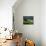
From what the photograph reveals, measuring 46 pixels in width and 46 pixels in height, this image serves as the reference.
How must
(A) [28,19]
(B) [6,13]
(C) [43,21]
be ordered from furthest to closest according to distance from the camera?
(A) [28,19], (C) [43,21], (B) [6,13]

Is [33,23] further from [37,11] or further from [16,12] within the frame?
[16,12]

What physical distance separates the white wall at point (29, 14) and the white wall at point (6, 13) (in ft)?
4.15

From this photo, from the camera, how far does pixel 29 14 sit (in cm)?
530

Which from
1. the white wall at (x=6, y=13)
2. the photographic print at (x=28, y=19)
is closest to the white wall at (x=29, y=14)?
the photographic print at (x=28, y=19)

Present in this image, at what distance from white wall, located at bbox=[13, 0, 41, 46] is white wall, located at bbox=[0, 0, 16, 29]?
1266 mm

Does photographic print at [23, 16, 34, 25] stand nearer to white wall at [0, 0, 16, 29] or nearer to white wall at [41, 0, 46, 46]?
white wall at [41, 0, 46, 46]

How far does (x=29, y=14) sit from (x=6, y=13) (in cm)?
156

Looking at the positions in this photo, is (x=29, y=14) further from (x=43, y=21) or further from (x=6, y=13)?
(x=6, y=13)

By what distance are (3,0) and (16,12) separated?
4.68 ft

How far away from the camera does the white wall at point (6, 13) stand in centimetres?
398

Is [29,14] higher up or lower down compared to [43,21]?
higher up

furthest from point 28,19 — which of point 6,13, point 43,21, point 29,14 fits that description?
point 6,13

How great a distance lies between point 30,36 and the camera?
5.38 metres

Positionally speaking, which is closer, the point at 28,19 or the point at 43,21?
the point at 43,21
